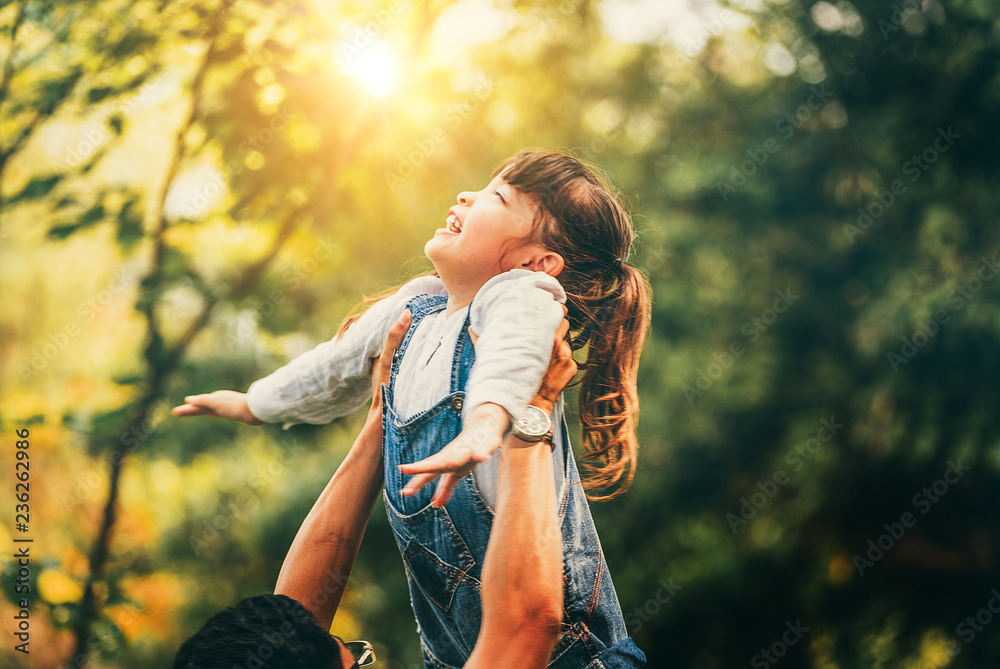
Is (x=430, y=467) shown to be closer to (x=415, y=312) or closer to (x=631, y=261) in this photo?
(x=415, y=312)

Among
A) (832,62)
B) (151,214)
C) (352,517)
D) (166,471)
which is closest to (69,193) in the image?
(151,214)

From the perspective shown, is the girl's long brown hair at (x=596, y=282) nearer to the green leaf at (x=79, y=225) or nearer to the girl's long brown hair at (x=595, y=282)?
the girl's long brown hair at (x=595, y=282)

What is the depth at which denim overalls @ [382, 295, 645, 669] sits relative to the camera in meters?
0.68

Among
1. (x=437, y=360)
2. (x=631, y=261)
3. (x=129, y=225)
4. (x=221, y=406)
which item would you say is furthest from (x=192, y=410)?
(x=631, y=261)

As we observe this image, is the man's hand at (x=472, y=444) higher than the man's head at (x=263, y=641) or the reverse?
higher

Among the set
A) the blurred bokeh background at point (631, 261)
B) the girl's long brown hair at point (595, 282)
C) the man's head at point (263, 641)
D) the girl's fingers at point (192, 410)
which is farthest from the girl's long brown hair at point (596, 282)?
the blurred bokeh background at point (631, 261)

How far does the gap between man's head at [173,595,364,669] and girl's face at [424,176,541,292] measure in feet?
1.20

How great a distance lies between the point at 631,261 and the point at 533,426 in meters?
1.44

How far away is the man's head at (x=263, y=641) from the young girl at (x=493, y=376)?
11cm

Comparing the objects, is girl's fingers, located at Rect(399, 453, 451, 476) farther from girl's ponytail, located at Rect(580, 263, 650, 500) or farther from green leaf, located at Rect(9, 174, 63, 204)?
green leaf, located at Rect(9, 174, 63, 204)

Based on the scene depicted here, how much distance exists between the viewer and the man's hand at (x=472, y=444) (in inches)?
20.6

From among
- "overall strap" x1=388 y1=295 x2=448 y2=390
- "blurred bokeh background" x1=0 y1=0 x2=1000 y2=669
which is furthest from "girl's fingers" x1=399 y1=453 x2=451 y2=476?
"blurred bokeh background" x1=0 y1=0 x2=1000 y2=669

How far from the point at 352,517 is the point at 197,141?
1335 mm

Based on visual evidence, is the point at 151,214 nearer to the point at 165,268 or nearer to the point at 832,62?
the point at 165,268
